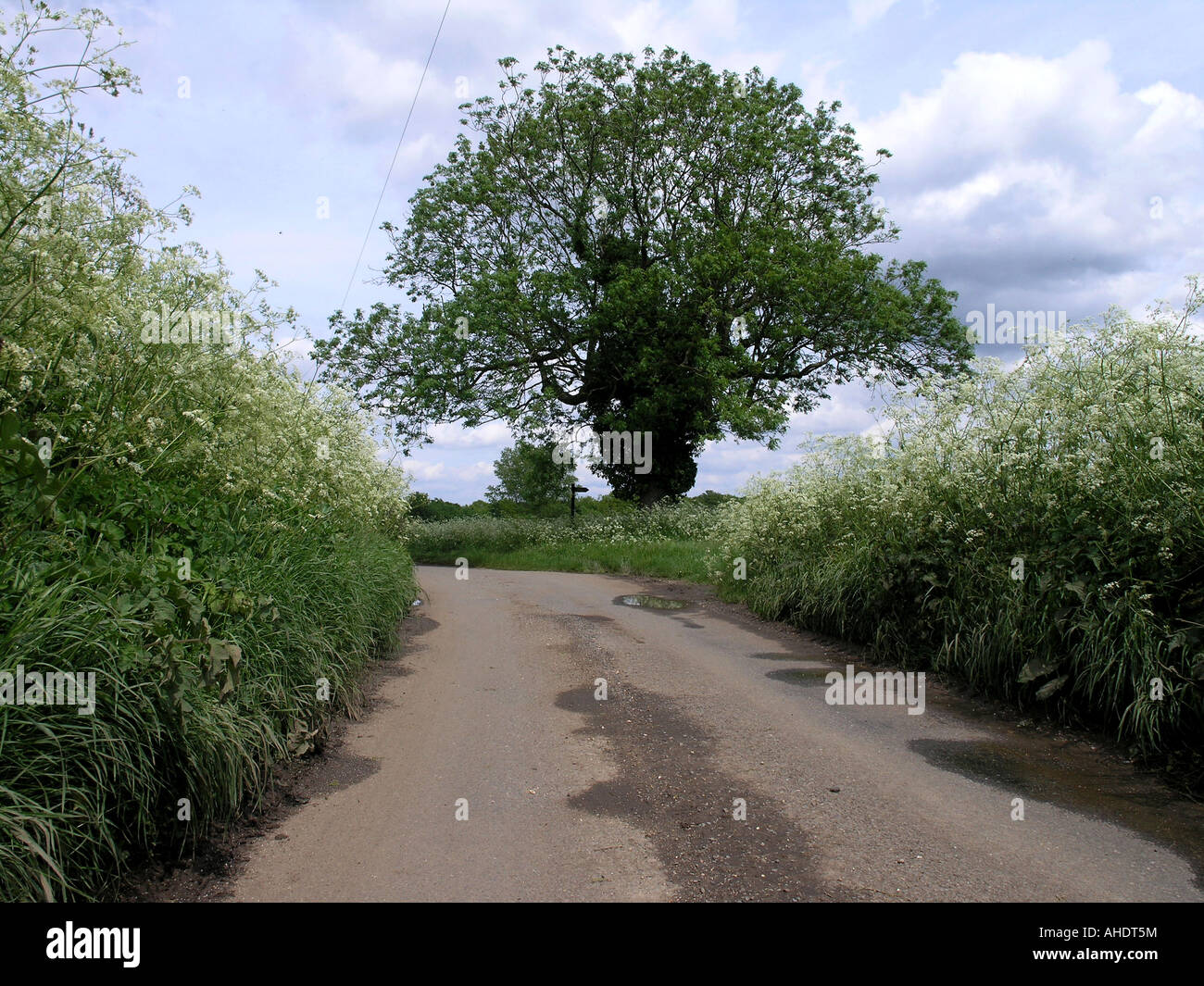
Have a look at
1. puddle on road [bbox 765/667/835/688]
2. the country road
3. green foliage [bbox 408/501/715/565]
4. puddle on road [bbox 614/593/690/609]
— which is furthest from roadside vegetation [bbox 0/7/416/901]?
green foliage [bbox 408/501/715/565]

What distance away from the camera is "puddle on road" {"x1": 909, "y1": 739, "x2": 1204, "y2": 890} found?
175 inches

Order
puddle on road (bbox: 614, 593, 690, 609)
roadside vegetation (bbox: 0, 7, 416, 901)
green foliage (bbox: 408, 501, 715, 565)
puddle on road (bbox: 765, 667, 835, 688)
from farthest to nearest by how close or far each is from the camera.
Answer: green foliage (bbox: 408, 501, 715, 565) < puddle on road (bbox: 614, 593, 690, 609) < puddle on road (bbox: 765, 667, 835, 688) < roadside vegetation (bbox: 0, 7, 416, 901)

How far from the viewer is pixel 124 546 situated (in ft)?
15.6

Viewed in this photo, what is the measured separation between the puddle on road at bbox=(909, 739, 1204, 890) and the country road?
0.02m

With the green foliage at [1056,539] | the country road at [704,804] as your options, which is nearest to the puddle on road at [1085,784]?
the country road at [704,804]

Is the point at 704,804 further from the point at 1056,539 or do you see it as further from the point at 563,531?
the point at 563,531

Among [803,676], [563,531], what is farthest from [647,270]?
[803,676]

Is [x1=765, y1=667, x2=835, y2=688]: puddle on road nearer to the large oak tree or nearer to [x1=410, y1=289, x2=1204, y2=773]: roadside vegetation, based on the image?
[x1=410, y1=289, x2=1204, y2=773]: roadside vegetation

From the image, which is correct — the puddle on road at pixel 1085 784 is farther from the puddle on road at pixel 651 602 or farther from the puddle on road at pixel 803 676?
the puddle on road at pixel 651 602

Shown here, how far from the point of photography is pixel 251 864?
158 inches

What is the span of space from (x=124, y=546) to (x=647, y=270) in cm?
2081
